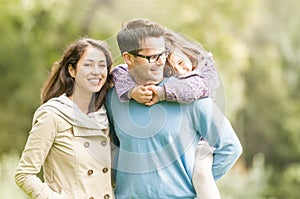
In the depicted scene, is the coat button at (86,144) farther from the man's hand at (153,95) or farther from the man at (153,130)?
the man's hand at (153,95)

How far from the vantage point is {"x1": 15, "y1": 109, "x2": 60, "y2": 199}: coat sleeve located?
3.53 m

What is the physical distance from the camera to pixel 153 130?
141 inches

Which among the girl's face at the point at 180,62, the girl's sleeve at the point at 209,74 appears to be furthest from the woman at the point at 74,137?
the girl's sleeve at the point at 209,74

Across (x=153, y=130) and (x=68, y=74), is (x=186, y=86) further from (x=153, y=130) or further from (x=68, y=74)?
(x=68, y=74)

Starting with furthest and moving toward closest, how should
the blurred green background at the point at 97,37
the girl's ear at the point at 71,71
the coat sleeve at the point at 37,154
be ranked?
1. the blurred green background at the point at 97,37
2. the girl's ear at the point at 71,71
3. the coat sleeve at the point at 37,154

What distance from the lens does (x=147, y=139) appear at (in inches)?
141

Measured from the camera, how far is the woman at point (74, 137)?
3.54m

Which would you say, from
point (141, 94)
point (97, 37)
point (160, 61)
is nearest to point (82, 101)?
point (141, 94)

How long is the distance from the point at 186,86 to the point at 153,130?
0.22 meters

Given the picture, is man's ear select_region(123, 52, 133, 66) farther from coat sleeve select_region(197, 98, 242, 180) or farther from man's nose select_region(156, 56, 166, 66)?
coat sleeve select_region(197, 98, 242, 180)

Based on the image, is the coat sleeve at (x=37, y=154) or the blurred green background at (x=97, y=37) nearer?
the coat sleeve at (x=37, y=154)

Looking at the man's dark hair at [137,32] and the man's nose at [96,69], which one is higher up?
the man's dark hair at [137,32]

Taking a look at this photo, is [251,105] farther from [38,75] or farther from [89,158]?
[89,158]

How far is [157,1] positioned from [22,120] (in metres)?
2.39
